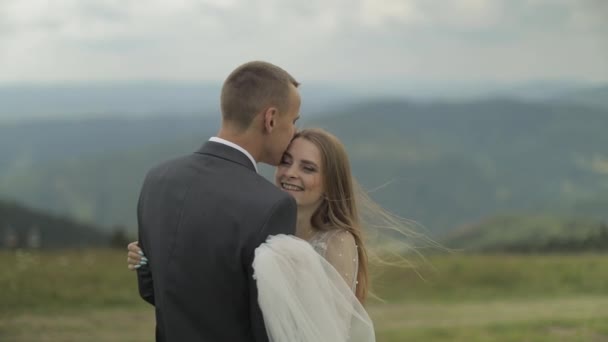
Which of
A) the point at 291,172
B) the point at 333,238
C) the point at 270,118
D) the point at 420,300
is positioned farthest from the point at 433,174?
the point at 270,118

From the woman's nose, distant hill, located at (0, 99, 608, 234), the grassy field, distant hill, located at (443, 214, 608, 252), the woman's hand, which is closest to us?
the woman's hand

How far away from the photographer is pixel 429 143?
192625 millimetres

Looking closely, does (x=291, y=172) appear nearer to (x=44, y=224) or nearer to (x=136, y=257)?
(x=136, y=257)

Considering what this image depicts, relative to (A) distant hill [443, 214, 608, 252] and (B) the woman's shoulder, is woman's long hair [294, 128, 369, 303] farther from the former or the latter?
(A) distant hill [443, 214, 608, 252]

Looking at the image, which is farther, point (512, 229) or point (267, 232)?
point (512, 229)

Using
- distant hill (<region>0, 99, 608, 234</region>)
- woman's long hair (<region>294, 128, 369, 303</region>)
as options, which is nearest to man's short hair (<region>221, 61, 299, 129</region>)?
woman's long hair (<region>294, 128, 369, 303</region>)

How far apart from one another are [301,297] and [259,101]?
78 cm

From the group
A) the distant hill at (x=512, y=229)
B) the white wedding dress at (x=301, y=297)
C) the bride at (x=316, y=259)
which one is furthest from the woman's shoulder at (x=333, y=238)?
the distant hill at (x=512, y=229)

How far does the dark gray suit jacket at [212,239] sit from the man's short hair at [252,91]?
0.15 meters

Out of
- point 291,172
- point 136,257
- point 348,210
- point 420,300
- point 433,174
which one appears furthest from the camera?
point 433,174

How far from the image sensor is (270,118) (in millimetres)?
2912

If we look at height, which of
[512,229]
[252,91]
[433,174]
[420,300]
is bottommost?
[433,174]

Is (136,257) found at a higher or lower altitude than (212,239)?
lower

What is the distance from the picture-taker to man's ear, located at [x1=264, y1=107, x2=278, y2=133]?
2.89 m
